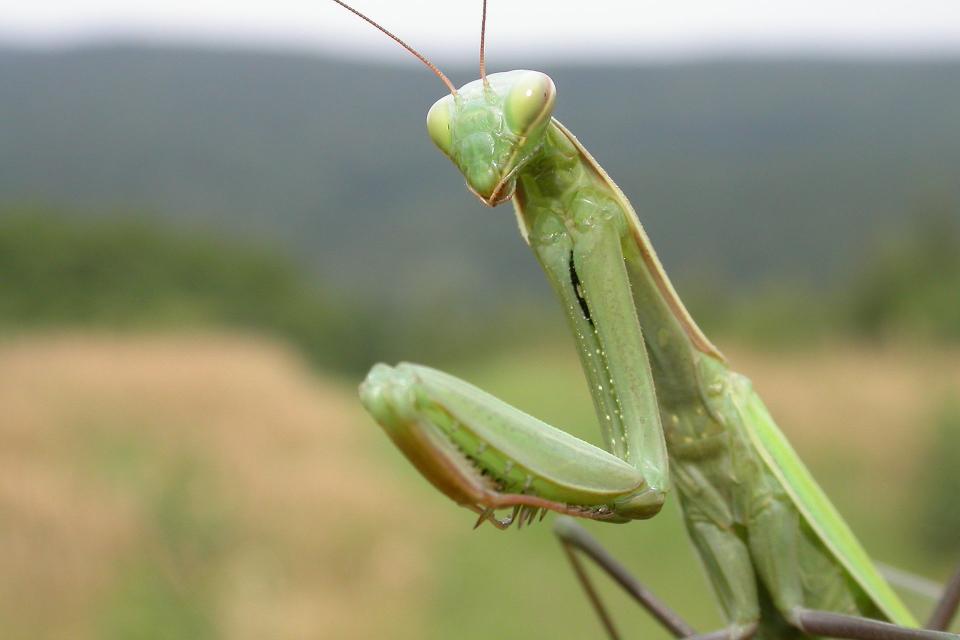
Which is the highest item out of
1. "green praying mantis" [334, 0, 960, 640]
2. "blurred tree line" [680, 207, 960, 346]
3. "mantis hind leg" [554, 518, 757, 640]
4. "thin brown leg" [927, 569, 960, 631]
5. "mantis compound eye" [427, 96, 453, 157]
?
"mantis compound eye" [427, 96, 453, 157]

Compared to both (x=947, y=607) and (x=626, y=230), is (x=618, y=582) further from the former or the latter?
(x=626, y=230)

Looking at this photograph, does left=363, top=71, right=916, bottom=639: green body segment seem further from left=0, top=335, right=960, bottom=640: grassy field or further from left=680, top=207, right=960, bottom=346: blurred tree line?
left=680, top=207, right=960, bottom=346: blurred tree line

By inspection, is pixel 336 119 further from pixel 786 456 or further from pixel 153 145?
pixel 786 456

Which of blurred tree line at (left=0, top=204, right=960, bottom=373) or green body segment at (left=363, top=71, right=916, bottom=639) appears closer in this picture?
green body segment at (left=363, top=71, right=916, bottom=639)

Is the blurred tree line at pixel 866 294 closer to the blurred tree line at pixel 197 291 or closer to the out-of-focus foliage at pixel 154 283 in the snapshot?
the blurred tree line at pixel 197 291

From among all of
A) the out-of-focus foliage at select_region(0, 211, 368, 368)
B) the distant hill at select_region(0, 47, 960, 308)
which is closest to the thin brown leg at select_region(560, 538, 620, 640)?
the out-of-focus foliage at select_region(0, 211, 368, 368)

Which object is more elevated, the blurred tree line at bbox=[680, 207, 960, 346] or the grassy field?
the grassy field
